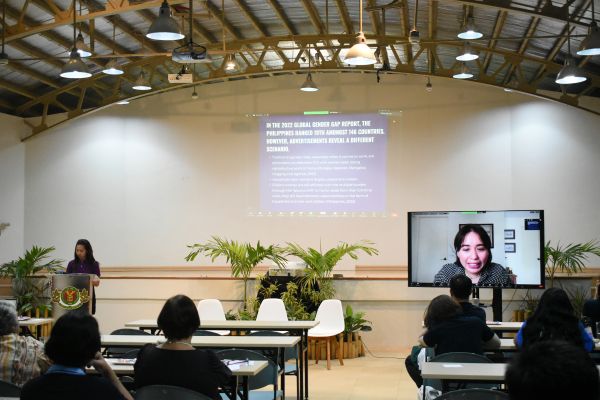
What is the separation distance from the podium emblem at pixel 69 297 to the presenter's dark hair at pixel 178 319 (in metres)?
3.18

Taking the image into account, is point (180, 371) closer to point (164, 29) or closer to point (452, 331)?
point (452, 331)

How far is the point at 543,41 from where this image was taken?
1232cm

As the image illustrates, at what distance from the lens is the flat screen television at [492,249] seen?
8789mm

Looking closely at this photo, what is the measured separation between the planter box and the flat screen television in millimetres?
2089

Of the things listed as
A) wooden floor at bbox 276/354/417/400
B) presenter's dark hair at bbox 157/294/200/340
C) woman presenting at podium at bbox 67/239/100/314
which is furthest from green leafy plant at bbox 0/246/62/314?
presenter's dark hair at bbox 157/294/200/340

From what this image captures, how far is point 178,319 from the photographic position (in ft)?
13.1

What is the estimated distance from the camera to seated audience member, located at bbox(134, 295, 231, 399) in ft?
12.8

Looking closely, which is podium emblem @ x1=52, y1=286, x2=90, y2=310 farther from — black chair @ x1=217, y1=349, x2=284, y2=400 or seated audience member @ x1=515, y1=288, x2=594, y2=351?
seated audience member @ x1=515, y1=288, x2=594, y2=351

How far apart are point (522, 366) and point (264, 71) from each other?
482 inches

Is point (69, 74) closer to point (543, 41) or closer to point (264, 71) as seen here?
point (264, 71)

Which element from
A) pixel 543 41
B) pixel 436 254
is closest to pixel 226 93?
pixel 543 41

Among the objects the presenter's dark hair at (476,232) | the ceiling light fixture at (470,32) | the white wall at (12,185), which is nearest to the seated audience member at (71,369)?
the presenter's dark hair at (476,232)

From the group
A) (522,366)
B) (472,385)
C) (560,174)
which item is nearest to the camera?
(522,366)

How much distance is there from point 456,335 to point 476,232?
3609 mm
